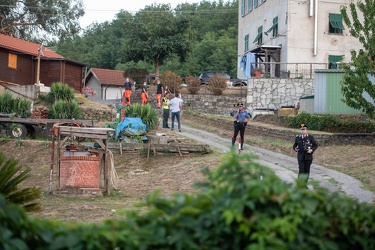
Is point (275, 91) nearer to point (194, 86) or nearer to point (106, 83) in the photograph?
point (194, 86)

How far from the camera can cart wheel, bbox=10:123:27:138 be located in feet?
92.2

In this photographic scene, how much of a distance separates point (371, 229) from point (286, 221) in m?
0.74

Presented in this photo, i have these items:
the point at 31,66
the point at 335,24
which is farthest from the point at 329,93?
the point at 31,66

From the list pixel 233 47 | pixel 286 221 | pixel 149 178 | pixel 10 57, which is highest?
pixel 233 47

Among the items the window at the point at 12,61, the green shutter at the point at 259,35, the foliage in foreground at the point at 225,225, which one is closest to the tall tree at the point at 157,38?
the green shutter at the point at 259,35

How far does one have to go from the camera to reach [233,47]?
254 feet

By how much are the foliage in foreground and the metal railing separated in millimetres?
34066

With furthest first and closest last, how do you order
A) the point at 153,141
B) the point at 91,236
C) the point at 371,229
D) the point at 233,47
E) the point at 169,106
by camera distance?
1. the point at 233,47
2. the point at 169,106
3. the point at 153,141
4. the point at 371,229
5. the point at 91,236

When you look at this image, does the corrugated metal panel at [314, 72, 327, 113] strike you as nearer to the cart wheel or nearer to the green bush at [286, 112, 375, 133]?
the green bush at [286, 112, 375, 133]

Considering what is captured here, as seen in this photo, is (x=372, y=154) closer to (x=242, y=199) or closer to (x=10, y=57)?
(x=242, y=199)

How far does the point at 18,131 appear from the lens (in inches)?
1110

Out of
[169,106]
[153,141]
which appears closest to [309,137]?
[153,141]

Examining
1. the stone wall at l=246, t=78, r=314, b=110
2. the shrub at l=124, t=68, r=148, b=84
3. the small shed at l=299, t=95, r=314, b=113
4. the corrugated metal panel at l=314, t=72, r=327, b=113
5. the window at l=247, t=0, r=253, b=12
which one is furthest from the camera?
the shrub at l=124, t=68, r=148, b=84

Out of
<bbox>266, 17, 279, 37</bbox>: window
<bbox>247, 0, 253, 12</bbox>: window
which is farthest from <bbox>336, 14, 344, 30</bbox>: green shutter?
<bbox>247, 0, 253, 12</bbox>: window
